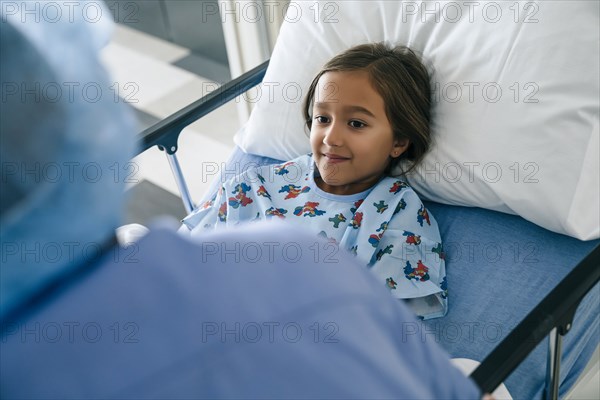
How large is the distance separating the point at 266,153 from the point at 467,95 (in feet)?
1.68

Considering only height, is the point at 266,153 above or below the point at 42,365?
below

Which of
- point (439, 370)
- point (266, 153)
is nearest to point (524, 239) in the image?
point (266, 153)

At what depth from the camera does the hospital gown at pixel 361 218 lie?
1347 mm

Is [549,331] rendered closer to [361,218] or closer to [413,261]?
[413,261]

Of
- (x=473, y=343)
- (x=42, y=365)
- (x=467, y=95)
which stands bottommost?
(x=473, y=343)

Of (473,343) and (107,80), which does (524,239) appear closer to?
(473,343)

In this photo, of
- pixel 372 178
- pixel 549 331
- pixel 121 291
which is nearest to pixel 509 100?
pixel 372 178

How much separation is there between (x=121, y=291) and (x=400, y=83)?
3.15 ft

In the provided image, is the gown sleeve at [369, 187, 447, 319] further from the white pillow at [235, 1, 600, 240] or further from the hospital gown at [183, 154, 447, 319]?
the white pillow at [235, 1, 600, 240]

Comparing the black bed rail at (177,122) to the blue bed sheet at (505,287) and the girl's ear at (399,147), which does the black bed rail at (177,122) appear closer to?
the girl's ear at (399,147)

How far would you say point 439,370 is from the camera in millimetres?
676

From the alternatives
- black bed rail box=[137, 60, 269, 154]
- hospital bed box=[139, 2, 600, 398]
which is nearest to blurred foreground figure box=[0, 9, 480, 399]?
hospital bed box=[139, 2, 600, 398]

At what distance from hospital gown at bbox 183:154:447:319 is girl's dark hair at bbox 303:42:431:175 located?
0.10 meters

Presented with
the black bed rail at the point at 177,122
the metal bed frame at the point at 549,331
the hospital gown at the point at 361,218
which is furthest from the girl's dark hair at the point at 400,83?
the metal bed frame at the point at 549,331
